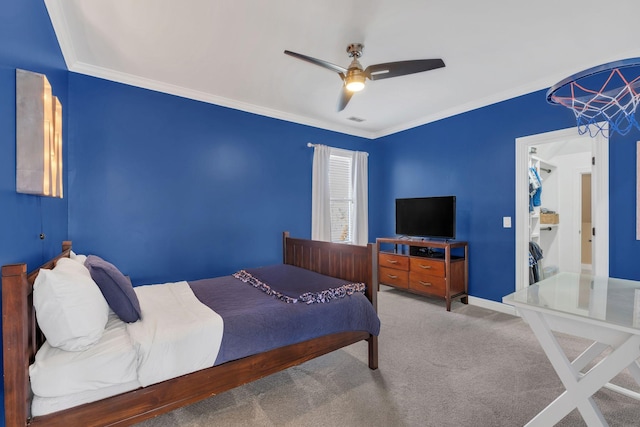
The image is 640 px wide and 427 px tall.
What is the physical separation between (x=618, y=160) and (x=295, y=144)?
3616mm

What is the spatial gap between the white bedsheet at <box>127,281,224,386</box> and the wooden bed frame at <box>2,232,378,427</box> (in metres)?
0.07

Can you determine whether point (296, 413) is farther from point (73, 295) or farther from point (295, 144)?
point (295, 144)

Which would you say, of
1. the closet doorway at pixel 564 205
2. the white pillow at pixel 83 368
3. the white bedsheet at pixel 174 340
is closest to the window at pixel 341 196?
the closet doorway at pixel 564 205

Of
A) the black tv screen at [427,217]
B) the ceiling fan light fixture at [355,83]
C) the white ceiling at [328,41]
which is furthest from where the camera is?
the black tv screen at [427,217]

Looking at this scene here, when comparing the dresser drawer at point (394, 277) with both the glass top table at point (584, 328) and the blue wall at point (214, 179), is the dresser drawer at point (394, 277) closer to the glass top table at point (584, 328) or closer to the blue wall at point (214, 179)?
the blue wall at point (214, 179)

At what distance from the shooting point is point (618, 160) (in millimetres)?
2711

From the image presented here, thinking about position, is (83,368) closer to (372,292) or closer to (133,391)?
(133,391)

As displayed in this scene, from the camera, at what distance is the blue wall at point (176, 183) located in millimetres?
2855

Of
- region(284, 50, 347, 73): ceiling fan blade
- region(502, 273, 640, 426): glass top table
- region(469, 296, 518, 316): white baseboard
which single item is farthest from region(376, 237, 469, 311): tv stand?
A: region(284, 50, 347, 73): ceiling fan blade

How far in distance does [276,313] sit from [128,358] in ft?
2.60

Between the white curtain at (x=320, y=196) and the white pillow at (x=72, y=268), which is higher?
the white curtain at (x=320, y=196)

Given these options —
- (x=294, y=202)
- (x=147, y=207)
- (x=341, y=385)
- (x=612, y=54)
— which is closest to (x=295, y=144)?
(x=294, y=202)

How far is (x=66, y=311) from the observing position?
1.32 metres

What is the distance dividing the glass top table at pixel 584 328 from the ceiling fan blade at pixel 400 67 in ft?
5.71
